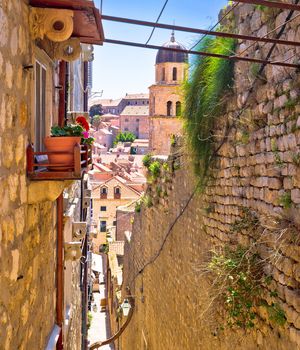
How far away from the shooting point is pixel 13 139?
122 inches

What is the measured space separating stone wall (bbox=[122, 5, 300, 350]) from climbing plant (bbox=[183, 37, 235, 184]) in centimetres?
18

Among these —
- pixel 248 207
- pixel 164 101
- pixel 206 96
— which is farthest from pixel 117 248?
pixel 248 207

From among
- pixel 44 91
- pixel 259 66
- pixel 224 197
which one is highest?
pixel 259 66


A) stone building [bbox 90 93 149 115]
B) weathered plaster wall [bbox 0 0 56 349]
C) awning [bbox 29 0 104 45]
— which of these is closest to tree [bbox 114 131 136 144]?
stone building [bbox 90 93 149 115]

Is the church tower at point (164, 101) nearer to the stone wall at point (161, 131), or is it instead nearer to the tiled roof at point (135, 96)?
the stone wall at point (161, 131)

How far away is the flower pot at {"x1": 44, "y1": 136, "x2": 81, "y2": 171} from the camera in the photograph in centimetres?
361

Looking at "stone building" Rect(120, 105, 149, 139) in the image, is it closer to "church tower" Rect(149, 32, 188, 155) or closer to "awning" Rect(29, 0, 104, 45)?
"church tower" Rect(149, 32, 188, 155)

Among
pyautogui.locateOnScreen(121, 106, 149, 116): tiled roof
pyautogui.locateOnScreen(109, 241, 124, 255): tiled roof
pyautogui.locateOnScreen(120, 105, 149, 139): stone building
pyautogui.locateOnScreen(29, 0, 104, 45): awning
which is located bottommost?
pyautogui.locateOnScreen(109, 241, 124, 255): tiled roof

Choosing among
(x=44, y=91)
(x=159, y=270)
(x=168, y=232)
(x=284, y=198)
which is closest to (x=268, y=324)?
(x=284, y=198)

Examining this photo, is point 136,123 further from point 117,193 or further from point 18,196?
point 18,196

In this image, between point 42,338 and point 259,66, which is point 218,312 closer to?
point 42,338

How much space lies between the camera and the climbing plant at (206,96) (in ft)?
20.3

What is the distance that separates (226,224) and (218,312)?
115 cm

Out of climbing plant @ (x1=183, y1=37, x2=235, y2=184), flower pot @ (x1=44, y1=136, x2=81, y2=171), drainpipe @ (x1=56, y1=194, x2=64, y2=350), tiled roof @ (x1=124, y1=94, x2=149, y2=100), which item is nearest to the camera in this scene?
flower pot @ (x1=44, y1=136, x2=81, y2=171)
